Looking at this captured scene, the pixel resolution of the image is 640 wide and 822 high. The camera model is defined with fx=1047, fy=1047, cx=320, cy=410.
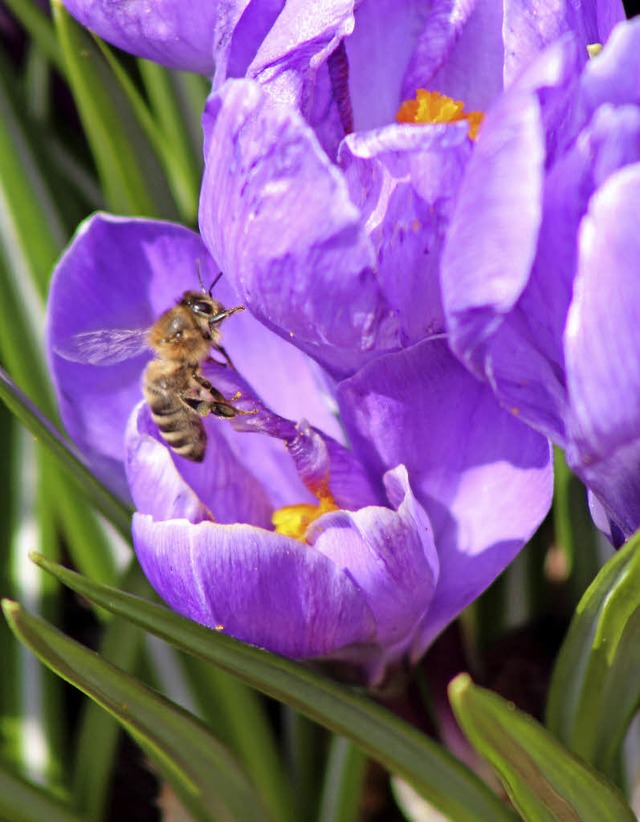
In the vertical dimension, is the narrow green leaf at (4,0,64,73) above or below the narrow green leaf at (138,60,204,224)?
above

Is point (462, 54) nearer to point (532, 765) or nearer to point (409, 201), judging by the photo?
point (409, 201)

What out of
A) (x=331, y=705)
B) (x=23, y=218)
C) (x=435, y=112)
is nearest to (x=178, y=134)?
(x=23, y=218)

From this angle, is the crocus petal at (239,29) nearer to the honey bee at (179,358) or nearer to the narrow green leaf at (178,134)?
the honey bee at (179,358)

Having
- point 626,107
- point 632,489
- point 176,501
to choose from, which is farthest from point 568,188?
point 176,501

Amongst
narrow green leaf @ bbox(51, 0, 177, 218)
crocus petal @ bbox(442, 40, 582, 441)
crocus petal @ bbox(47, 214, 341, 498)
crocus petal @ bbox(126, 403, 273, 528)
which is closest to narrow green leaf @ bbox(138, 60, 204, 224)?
narrow green leaf @ bbox(51, 0, 177, 218)

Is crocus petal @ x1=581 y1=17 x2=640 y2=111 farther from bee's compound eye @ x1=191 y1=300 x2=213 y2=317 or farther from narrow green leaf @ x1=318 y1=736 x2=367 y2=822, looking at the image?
narrow green leaf @ x1=318 y1=736 x2=367 y2=822

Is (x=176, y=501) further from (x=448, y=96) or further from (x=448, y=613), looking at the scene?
(x=448, y=96)
